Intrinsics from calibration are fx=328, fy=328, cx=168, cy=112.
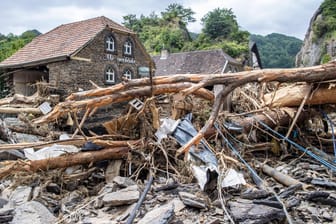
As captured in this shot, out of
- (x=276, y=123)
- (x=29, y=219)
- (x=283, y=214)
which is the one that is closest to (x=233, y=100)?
(x=276, y=123)

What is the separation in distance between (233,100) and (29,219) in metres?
4.25

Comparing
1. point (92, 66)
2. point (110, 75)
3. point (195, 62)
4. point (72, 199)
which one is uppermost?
point (195, 62)

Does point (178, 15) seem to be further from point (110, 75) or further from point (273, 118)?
point (273, 118)

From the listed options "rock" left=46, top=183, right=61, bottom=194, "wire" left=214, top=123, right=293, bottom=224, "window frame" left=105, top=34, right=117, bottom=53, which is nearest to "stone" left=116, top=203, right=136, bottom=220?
"rock" left=46, top=183, right=61, bottom=194

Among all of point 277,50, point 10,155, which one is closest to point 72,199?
point 10,155

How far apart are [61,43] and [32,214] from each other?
47.8 ft

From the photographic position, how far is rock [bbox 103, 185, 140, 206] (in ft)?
12.6

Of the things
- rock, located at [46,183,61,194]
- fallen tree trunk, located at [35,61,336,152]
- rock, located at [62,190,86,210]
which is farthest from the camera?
rock, located at [46,183,61,194]

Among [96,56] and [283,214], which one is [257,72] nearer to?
[283,214]

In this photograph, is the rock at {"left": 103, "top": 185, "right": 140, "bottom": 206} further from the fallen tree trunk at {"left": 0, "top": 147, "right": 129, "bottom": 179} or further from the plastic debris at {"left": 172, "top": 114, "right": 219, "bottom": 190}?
the fallen tree trunk at {"left": 0, "top": 147, "right": 129, "bottom": 179}

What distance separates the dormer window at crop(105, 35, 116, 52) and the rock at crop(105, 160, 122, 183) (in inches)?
507

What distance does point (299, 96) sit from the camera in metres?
5.21

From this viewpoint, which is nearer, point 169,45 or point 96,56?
point 96,56

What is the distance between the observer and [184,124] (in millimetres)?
5125
